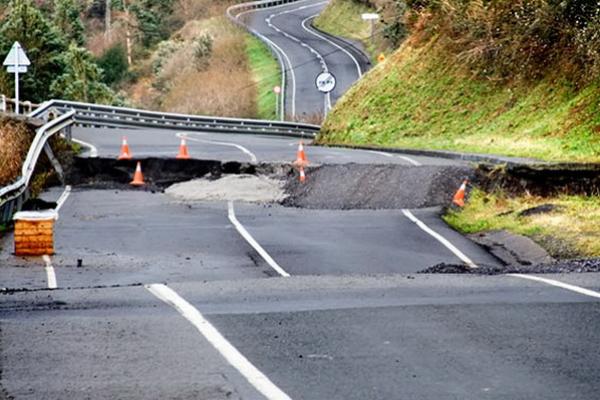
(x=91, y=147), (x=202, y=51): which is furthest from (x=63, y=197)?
(x=202, y=51)

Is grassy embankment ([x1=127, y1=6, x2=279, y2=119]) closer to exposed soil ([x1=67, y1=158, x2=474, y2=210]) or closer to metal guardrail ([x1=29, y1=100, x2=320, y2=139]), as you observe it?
metal guardrail ([x1=29, y1=100, x2=320, y2=139])

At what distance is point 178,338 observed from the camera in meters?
8.96

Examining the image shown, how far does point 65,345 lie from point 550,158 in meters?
21.1

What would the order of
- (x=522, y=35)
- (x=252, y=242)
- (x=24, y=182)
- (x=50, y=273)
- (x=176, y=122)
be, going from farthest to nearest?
(x=176, y=122) < (x=522, y=35) < (x=24, y=182) < (x=252, y=242) < (x=50, y=273)

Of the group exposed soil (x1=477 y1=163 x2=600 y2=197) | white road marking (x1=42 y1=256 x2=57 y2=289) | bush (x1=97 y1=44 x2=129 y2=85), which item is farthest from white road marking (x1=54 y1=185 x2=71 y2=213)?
bush (x1=97 y1=44 x2=129 y2=85)

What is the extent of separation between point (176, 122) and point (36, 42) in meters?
21.5

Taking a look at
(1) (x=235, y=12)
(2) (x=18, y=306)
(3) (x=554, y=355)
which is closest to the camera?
(3) (x=554, y=355)

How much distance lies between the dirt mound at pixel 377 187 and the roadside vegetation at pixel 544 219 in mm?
1024

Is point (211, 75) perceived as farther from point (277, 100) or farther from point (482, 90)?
point (482, 90)

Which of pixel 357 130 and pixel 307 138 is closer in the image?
pixel 357 130

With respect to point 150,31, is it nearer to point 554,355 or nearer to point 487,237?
point 487,237

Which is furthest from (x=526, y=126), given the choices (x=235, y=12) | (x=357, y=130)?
(x=235, y=12)

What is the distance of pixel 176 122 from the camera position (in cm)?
5544

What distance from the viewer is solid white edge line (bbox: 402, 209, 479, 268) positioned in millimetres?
19891
